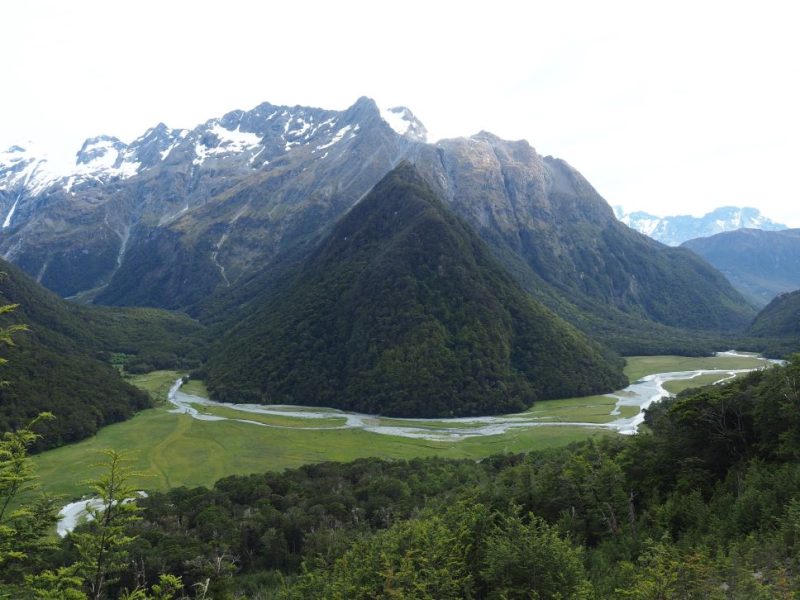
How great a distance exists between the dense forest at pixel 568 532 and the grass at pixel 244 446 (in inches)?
1505

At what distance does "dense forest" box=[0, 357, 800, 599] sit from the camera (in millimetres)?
28344

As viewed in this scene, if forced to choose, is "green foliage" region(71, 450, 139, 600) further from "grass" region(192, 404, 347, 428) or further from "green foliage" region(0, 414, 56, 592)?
"grass" region(192, 404, 347, 428)

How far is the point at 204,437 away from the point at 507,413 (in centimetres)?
10281

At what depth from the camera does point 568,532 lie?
45219mm

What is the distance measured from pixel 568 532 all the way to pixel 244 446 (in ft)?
375

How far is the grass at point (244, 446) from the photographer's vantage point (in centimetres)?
12350

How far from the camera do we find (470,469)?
10356 centimetres

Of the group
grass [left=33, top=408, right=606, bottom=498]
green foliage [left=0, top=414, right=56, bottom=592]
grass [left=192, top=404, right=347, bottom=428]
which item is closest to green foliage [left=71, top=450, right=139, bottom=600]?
green foliage [left=0, top=414, right=56, bottom=592]

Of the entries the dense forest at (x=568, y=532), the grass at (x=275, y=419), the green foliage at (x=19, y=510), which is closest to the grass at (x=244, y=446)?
the grass at (x=275, y=419)

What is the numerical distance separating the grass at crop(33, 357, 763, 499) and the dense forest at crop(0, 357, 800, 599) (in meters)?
38.2

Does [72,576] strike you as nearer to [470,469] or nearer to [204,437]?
[470,469]

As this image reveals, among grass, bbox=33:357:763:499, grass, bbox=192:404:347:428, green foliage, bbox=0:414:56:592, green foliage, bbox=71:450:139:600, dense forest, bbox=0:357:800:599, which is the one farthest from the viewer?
grass, bbox=192:404:347:428

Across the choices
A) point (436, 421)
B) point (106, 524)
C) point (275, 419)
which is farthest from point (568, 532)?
point (275, 419)

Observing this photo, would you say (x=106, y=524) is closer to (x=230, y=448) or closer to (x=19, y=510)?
(x=19, y=510)
